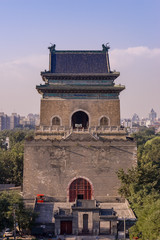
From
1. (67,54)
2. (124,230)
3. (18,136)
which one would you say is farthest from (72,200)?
(18,136)

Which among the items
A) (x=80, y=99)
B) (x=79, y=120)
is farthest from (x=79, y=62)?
(x=79, y=120)

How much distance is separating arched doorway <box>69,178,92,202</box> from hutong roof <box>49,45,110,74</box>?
10577mm

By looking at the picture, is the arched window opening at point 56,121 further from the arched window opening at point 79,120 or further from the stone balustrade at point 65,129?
the arched window opening at point 79,120

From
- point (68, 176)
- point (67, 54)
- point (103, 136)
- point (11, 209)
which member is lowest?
point (11, 209)

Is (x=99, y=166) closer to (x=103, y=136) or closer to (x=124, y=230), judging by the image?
(x=103, y=136)

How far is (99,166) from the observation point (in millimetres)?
28250

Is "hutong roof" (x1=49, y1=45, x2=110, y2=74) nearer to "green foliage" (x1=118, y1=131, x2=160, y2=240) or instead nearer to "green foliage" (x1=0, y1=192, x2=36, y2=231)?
"green foliage" (x1=118, y1=131, x2=160, y2=240)

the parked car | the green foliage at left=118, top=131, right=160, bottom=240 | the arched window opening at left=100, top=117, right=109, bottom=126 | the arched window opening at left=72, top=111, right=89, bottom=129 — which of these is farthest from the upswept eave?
the parked car

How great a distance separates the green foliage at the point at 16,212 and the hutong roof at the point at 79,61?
13966 mm

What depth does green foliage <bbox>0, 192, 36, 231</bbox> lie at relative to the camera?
849 inches

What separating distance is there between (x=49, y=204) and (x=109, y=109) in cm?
1023

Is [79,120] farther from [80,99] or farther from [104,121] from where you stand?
[104,121]

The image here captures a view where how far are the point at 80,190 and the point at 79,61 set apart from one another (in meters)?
13.0

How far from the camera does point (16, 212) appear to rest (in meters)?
22.1
